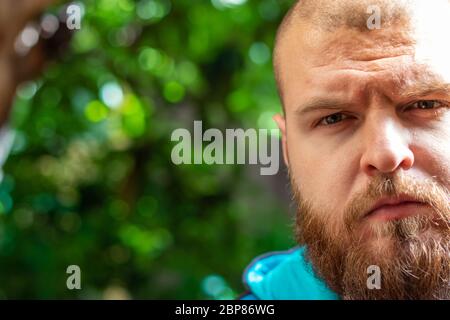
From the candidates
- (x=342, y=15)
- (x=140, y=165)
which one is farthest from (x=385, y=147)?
(x=140, y=165)

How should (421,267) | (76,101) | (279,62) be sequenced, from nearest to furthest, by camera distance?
(421,267) < (279,62) < (76,101)

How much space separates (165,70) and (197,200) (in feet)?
2.23

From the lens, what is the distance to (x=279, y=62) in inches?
50.4

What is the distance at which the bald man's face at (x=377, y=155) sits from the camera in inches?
39.1

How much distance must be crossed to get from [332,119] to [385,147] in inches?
5.8

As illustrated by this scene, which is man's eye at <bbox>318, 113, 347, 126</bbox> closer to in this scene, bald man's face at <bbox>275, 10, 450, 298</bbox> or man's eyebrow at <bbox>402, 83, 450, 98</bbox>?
bald man's face at <bbox>275, 10, 450, 298</bbox>

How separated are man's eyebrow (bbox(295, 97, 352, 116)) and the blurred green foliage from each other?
71.1 inches

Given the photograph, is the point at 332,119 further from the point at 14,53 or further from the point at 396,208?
the point at 14,53

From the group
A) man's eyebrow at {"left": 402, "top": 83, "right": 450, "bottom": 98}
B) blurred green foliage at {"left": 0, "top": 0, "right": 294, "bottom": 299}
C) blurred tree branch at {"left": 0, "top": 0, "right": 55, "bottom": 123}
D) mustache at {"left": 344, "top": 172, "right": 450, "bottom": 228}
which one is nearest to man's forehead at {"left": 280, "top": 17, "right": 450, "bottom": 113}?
man's eyebrow at {"left": 402, "top": 83, "right": 450, "bottom": 98}

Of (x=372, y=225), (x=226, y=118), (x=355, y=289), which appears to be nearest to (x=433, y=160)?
(x=372, y=225)

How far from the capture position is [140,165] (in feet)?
11.0
